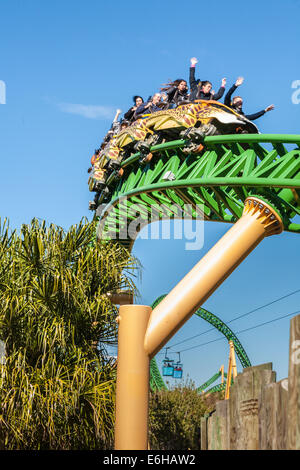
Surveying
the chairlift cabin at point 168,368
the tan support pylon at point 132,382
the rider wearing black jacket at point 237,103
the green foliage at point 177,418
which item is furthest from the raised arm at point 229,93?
the chairlift cabin at point 168,368

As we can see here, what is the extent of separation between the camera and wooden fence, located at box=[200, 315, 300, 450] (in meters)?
2.16

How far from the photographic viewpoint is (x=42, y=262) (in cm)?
870

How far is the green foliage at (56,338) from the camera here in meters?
7.26

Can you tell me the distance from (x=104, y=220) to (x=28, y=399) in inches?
244

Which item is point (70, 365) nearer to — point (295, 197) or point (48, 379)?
point (48, 379)

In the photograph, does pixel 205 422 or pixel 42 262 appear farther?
pixel 42 262

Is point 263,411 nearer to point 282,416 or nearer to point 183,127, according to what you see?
point 282,416

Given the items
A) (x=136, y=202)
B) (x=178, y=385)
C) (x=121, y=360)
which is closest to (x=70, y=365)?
(x=121, y=360)

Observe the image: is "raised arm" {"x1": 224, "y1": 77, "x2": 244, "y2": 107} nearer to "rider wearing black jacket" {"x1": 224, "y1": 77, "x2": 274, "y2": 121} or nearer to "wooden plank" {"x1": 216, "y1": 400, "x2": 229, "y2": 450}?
"rider wearing black jacket" {"x1": 224, "y1": 77, "x2": 274, "y2": 121}

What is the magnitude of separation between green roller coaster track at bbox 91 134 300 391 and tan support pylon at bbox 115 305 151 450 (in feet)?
13.5

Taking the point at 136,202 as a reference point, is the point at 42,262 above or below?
below

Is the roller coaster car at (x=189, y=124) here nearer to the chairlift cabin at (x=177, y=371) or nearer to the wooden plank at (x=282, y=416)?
the wooden plank at (x=282, y=416)

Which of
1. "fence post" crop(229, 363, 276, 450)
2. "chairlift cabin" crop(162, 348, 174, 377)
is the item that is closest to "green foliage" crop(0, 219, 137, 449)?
"fence post" crop(229, 363, 276, 450)

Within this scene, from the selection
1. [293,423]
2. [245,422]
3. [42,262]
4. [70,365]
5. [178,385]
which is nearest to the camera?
[293,423]
